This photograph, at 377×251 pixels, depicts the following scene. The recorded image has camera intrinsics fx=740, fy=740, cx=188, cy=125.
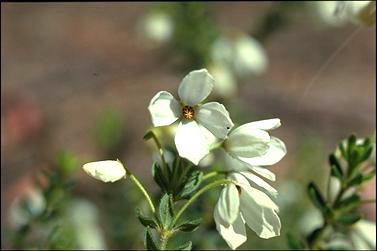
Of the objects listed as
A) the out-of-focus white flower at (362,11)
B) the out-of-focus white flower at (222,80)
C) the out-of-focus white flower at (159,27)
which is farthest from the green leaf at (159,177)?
the out-of-focus white flower at (159,27)

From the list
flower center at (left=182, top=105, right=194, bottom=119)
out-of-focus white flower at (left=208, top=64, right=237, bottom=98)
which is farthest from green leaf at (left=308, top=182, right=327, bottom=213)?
out-of-focus white flower at (left=208, top=64, right=237, bottom=98)

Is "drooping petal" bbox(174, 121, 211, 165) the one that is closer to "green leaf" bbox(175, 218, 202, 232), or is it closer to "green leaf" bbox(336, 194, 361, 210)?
"green leaf" bbox(175, 218, 202, 232)

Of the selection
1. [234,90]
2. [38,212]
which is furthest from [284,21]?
[38,212]

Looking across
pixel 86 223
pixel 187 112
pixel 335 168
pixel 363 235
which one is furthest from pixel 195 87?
pixel 86 223

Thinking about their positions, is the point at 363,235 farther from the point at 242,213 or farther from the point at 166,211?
the point at 166,211

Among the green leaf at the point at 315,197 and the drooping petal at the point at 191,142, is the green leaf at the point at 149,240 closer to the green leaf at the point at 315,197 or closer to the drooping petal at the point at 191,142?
the drooping petal at the point at 191,142
